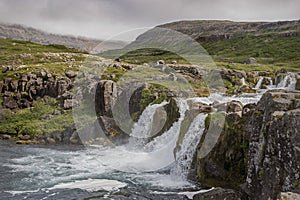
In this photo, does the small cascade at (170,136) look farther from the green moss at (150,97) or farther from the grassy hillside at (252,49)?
the grassy hillside at (252,49)

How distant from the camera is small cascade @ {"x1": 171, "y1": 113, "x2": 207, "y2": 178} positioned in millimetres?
24477

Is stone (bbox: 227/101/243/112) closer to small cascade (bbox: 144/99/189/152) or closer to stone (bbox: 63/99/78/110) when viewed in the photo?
small cascade (bbox: 144/99/189/152)

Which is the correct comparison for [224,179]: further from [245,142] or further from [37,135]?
[37,135]

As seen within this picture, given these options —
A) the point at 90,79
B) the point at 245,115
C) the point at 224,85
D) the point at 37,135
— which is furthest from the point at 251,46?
the point at 245,115

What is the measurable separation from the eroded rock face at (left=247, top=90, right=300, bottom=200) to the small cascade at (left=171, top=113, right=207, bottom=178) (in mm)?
8742

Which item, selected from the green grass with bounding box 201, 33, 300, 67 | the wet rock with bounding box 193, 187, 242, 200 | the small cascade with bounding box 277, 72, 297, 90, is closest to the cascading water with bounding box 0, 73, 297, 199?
the wet rock with bounding box 193, 187, 242, 200

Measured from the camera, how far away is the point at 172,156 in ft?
94.3

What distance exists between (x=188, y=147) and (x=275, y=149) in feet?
41.3

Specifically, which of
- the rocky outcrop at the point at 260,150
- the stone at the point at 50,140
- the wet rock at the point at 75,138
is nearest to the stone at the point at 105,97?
the wet rock at the point at 75,138

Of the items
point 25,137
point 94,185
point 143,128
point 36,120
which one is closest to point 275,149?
point 94,185

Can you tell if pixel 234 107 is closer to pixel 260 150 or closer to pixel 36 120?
pixel 260 150

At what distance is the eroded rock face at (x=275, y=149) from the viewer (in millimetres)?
12266

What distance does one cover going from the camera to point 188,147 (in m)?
25.5

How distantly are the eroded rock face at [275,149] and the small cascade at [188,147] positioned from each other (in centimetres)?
874
